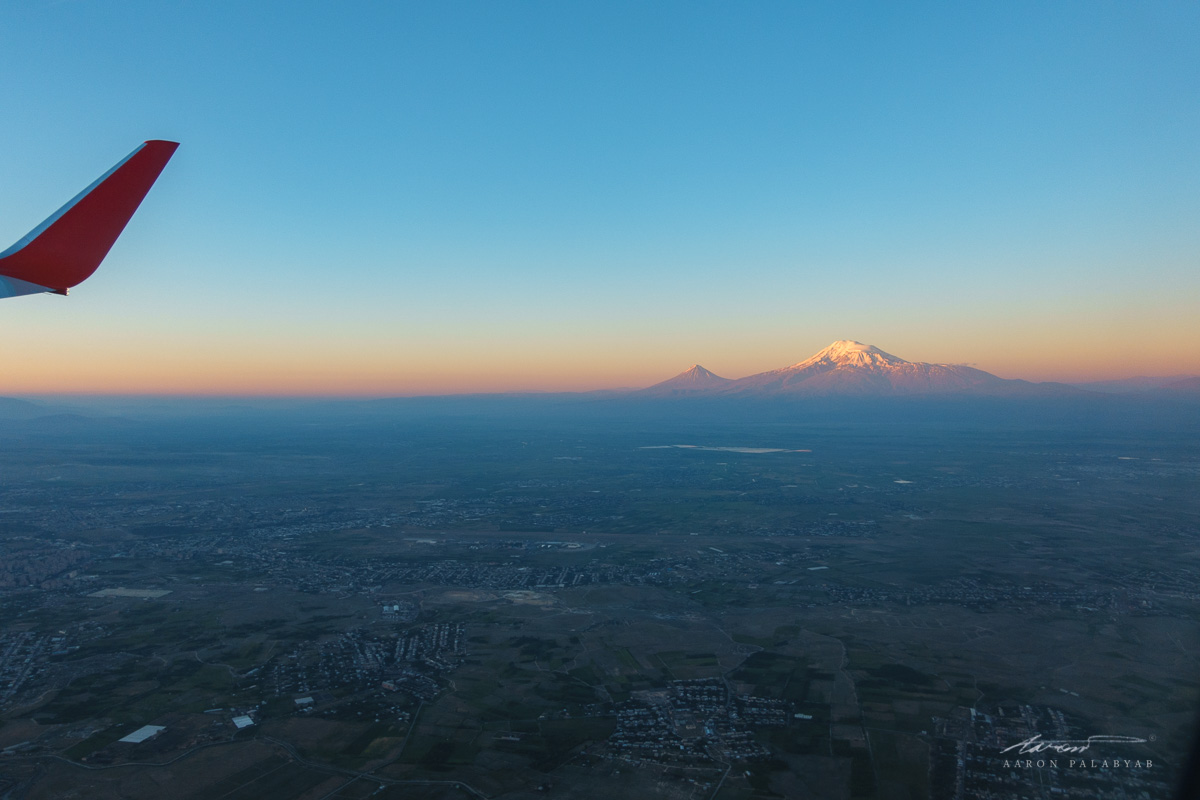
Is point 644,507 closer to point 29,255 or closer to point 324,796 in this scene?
point 324,796

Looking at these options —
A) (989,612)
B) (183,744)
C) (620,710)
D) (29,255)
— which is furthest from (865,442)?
(29,255)
